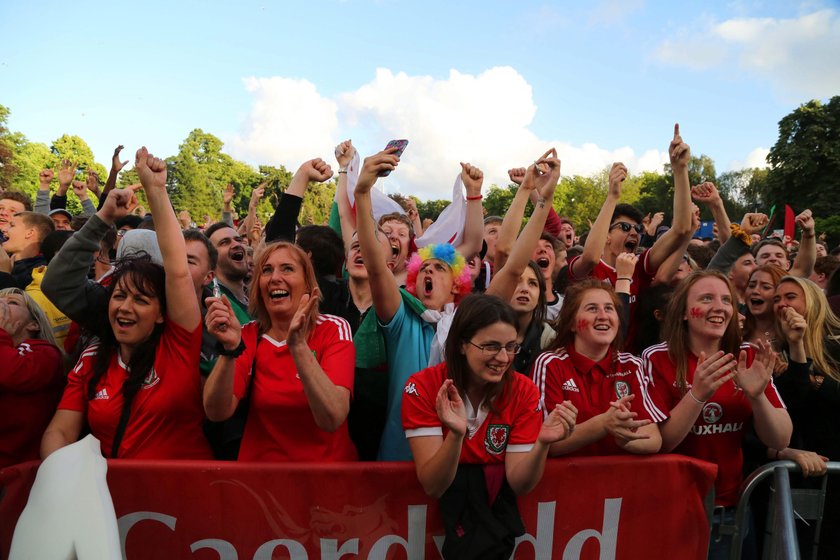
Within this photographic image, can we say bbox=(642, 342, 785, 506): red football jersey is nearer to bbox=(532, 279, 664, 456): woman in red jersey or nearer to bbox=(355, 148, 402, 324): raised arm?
bbox=(532, 279, 664, 456): woman in red jersey

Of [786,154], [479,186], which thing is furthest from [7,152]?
[786,154]

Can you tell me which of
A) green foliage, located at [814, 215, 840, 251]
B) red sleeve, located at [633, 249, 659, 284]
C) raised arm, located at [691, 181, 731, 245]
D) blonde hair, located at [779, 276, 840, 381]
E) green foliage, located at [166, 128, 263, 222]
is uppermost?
green foliage, located at [166, 128, 263, 222]

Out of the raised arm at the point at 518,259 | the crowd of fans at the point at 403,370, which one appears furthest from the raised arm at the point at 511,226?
the raised arm at the point at 518,259

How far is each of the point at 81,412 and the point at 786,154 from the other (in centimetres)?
4944

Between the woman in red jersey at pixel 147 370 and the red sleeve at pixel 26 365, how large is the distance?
0.16 meters

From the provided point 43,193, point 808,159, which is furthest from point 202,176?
point 43,193

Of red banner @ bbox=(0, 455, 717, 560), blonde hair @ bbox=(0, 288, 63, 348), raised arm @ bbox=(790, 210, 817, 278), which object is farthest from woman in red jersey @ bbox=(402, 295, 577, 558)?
raised arm @ bbox=(790, 210, 817, 278)

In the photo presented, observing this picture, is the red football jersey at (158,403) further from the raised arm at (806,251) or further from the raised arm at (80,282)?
the raised arm at (806,251)

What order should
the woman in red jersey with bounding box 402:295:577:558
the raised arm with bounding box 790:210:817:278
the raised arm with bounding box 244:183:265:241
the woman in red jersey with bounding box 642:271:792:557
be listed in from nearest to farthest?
the woman in red jersey with bounding box 402:295:577:558 → the woman in red jersey with bounding box 642:271:792:557 → the raised arm with bounding box 790:210:817:278 → the raised arm with bounding box 244:183:265:241

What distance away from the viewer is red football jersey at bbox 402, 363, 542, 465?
2.66m

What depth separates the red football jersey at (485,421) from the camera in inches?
105

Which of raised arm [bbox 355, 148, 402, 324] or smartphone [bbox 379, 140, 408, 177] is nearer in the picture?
raised arm [bbox 355, 148, 402, 324]

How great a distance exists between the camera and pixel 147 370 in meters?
2.88

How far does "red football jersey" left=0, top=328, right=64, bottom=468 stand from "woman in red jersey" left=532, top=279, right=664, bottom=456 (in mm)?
2300
